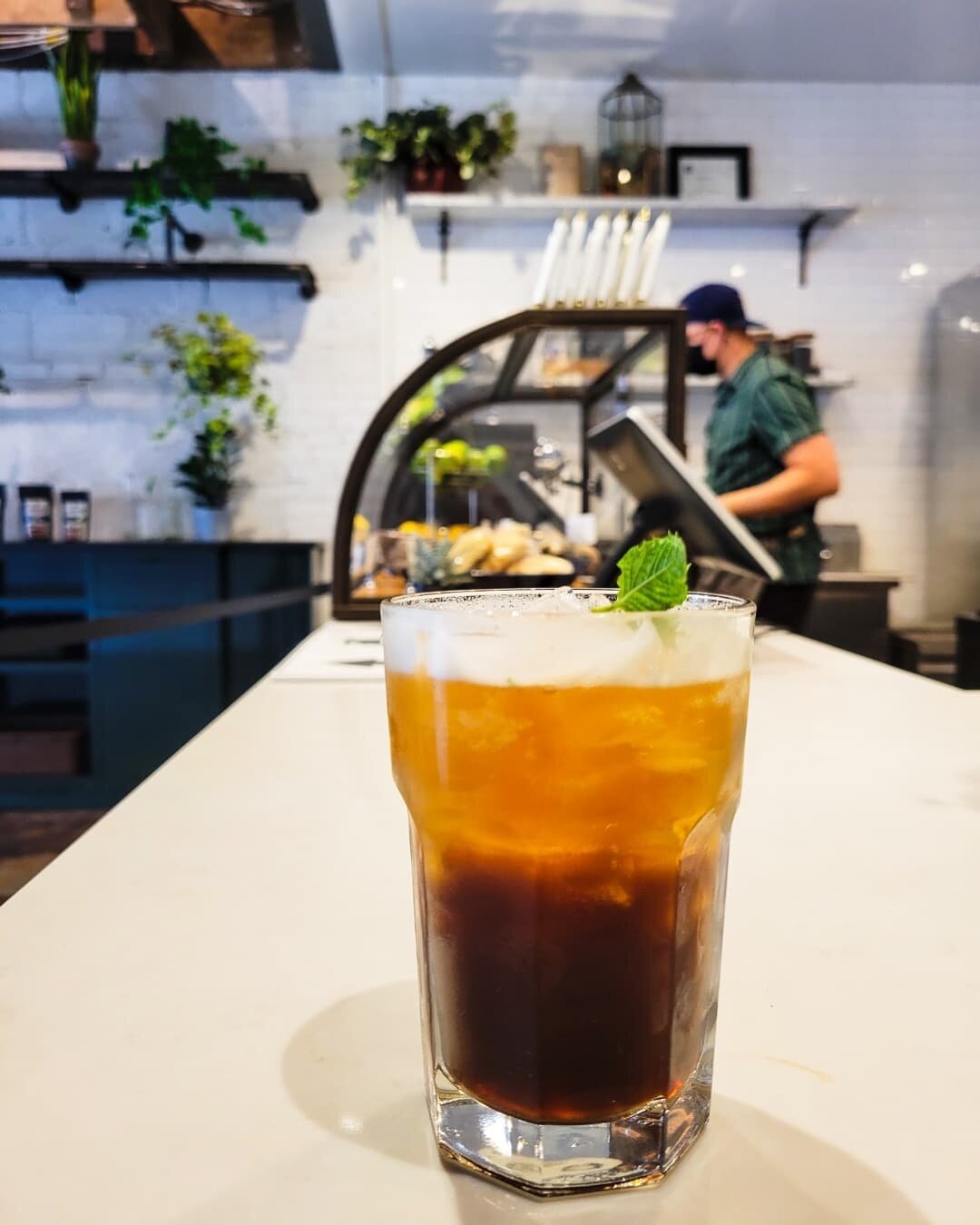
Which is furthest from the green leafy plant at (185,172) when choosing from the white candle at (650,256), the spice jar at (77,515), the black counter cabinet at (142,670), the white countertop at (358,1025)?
the white countertop at (358,1025)

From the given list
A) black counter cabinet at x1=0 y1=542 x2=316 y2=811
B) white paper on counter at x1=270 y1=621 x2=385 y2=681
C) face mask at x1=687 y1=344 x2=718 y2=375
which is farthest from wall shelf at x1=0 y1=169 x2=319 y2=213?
white paper on counter at x1=270 y1=621 x2=385 y2=681

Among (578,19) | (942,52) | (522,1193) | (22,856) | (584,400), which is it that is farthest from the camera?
(942,52)

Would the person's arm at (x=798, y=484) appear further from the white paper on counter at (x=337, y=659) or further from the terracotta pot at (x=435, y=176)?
the terracotta pot at (x=435, y=176)

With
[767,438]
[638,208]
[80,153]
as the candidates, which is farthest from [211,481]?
[767,438]

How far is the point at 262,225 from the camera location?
4.37 metres

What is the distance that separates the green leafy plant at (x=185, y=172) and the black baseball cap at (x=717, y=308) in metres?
1.96

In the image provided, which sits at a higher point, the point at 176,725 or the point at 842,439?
the point at 842,439

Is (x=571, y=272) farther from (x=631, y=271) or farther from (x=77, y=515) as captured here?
(x=77, y=515)

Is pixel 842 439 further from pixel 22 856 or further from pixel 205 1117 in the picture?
pixel 205 1117

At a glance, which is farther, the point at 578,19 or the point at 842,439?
the point at 842,439

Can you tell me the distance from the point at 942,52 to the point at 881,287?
0.94m

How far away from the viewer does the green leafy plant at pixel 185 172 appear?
3898mm

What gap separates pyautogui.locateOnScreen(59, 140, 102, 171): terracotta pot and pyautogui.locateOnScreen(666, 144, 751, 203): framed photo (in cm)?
239

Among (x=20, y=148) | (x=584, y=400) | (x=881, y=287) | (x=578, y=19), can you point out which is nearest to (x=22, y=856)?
(x=584, y=400)
